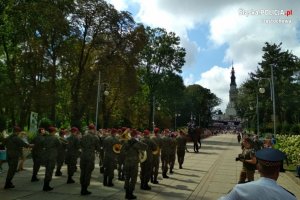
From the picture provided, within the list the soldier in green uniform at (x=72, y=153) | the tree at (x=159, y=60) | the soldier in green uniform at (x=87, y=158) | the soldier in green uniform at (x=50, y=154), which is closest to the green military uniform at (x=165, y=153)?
the soldier in green uniform at (x=72, y=153)

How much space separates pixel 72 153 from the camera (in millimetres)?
16094

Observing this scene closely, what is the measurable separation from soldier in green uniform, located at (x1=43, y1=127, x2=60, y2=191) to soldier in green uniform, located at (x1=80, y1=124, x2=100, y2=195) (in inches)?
41.8

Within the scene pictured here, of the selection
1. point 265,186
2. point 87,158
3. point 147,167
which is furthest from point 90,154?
point 265,186

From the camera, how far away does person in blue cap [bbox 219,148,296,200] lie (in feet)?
11.0

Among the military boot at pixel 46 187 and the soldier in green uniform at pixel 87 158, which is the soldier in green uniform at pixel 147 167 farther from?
the military boot at pixel 46 187

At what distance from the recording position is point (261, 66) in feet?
237

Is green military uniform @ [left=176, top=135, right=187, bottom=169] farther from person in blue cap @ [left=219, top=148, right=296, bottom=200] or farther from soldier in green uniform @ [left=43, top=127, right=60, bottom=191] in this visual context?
person in blue cap @ [left=219, top=148, right=296, bottom=200]

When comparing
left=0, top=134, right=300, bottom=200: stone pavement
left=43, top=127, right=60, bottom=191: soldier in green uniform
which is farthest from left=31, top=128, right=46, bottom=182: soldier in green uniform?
left=43, top=127, right=60, bottom=191: soldier in green uniform

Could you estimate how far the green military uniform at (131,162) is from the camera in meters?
12.6

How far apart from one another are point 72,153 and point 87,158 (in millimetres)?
2922

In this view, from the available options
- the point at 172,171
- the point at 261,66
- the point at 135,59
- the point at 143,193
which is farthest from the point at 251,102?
the point at 143,193

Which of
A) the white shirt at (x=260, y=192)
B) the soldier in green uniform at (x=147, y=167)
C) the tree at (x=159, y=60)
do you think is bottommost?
the soldier in green uniform at (x=147, y=167)

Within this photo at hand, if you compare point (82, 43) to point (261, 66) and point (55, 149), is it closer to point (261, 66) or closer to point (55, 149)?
point (55, 149)

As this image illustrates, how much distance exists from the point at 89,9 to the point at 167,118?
36.5 meters
